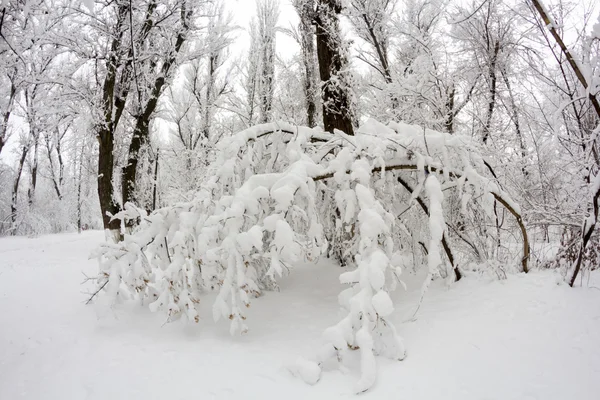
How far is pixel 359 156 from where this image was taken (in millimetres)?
2852

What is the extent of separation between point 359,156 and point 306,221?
0.74 meters

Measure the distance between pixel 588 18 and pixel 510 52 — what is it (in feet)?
5.56

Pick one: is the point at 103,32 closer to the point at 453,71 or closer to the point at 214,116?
the point at 214,116

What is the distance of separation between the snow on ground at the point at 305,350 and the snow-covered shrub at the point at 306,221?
168 millimetres

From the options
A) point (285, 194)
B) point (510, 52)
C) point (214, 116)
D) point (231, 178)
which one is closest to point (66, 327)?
point (231, 178)

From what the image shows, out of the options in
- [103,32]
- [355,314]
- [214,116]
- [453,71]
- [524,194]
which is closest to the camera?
[355,314]

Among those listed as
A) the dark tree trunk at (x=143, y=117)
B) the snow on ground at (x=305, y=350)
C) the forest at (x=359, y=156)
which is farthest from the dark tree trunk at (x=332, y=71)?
the dark tree trunk at (x=143, y=117)

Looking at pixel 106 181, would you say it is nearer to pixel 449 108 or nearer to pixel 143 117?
pixel 143 117

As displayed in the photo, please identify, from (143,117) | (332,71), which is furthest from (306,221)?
(143,117)

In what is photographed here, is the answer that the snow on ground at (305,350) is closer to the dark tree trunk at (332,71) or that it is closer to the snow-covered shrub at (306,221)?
the snow-covered shrub at (306,221)

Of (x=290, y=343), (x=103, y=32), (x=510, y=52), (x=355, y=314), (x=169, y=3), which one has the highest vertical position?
(x=169, y=3)

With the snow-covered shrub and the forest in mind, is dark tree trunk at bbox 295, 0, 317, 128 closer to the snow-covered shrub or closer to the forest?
the forest

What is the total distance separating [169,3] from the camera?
24.6 ft

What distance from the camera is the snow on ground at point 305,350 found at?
5.94 feet
